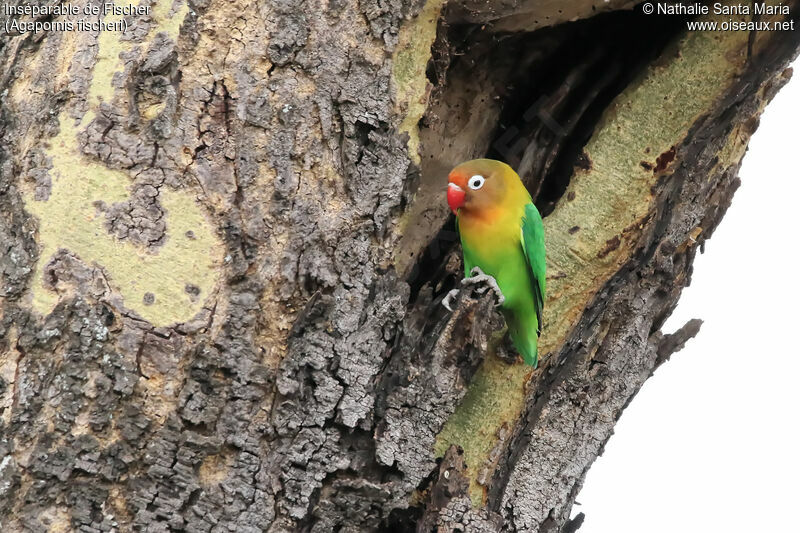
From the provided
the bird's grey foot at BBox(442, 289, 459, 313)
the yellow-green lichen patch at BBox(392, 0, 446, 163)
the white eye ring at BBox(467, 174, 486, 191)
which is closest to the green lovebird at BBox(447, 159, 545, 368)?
the white eye ring at BBox(467, 174, 486, 191)

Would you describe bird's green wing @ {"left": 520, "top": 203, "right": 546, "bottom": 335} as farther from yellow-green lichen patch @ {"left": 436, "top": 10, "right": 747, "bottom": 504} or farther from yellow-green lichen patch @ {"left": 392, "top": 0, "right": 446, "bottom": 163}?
yellow-green lichen patch @ {"left": 392, "top": 0, "right": 446, "bottom": 163}

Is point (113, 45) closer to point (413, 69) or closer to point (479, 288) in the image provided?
point (413, 69)

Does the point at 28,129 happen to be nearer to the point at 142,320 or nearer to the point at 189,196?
the point at 189,196

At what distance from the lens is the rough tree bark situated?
246 cm

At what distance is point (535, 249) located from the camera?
3488 mm

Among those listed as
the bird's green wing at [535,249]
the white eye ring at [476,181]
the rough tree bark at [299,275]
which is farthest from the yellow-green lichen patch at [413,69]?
the bird's green wing at [535,249]

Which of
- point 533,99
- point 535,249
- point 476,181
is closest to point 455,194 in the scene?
point 476,181

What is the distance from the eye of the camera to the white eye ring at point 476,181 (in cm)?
356

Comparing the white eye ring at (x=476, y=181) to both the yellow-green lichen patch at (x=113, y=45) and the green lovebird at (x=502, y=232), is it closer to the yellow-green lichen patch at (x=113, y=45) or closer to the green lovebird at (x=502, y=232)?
the green lovebird at (x=502, y=232)

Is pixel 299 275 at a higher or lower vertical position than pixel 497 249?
lower

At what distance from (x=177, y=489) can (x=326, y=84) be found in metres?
1.47

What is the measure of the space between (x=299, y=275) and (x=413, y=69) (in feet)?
3.08

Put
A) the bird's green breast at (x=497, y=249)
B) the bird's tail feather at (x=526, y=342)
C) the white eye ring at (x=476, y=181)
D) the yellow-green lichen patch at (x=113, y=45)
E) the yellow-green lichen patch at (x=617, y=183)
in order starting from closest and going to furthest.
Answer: the yellow-green lichen patch at (x=113, y=45) → the bird's tail feather at (x=526, y=342) → the yellow-green lichen patch at (x=617, y=183) → the white eye ring at (x=476, y=181) → the bird's green breast at (x=497, y=249)

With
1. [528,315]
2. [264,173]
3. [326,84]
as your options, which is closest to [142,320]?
[264,173]
